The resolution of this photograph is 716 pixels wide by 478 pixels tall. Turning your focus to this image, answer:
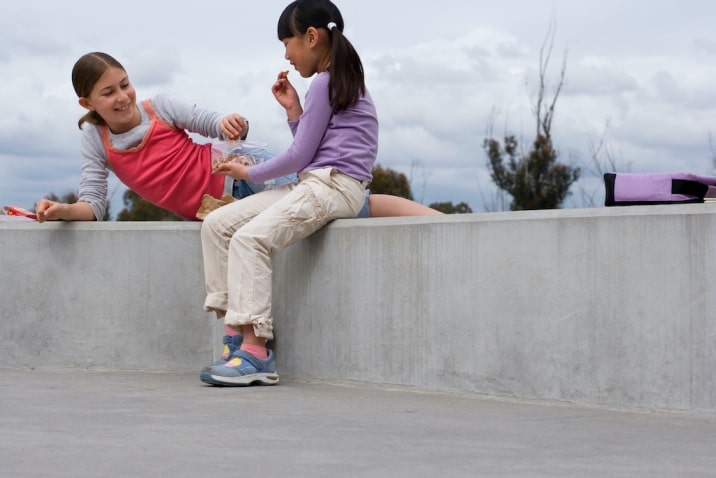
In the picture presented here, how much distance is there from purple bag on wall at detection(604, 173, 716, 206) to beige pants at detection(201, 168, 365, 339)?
3.92 ft

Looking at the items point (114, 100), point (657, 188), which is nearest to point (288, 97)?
point (114, 100)

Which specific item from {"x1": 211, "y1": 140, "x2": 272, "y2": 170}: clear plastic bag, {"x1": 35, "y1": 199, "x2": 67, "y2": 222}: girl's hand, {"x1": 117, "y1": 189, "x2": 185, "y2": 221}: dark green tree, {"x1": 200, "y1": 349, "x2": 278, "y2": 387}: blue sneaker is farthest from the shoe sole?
{"x1": 117, "y1": 189, "x2": 185, "y2": 221}: dark green tree

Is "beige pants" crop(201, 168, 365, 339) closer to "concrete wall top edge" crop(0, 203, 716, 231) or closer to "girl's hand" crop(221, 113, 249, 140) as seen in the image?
"concrete wall top edge" crop(0, 203, 716, 231)

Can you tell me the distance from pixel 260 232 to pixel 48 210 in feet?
4.08

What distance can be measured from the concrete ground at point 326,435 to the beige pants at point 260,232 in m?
0.36

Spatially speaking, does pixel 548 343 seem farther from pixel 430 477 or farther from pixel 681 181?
pixel 430 477

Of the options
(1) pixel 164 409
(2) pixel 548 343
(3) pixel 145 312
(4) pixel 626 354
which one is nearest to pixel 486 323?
(2) pixel 548 343

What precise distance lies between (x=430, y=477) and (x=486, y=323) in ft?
5.70

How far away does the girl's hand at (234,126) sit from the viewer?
5.30m

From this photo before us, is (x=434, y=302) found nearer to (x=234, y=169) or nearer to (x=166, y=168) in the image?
(x=234, y=169)

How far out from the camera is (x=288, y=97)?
5.16 m

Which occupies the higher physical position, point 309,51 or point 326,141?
point 309,51

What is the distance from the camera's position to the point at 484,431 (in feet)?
11.9

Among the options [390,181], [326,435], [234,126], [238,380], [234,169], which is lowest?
[326,435]
